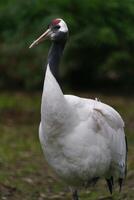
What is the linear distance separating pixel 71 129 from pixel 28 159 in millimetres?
4652

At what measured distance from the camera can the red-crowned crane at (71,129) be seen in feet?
23.7

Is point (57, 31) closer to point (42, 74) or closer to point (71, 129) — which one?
point (71, 129)

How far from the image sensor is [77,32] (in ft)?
46.4

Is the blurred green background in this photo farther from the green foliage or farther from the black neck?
the black neck

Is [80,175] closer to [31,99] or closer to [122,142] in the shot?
[122,142]

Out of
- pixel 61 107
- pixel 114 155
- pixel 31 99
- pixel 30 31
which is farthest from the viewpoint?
pixel 31 99

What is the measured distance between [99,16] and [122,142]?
6.25 meters

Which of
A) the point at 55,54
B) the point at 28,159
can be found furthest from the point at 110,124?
the point at 28,159

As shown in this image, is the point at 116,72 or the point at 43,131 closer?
the point at 43,131

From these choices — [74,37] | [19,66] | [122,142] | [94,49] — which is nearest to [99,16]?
[74,37]

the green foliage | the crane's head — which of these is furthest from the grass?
the crane's head

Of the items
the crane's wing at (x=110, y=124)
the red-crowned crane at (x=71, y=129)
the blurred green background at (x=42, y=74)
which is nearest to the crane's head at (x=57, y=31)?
the red-crowned crane at (x=71, y=129)

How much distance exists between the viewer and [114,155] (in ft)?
25.9

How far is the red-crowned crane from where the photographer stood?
7.22 meters
